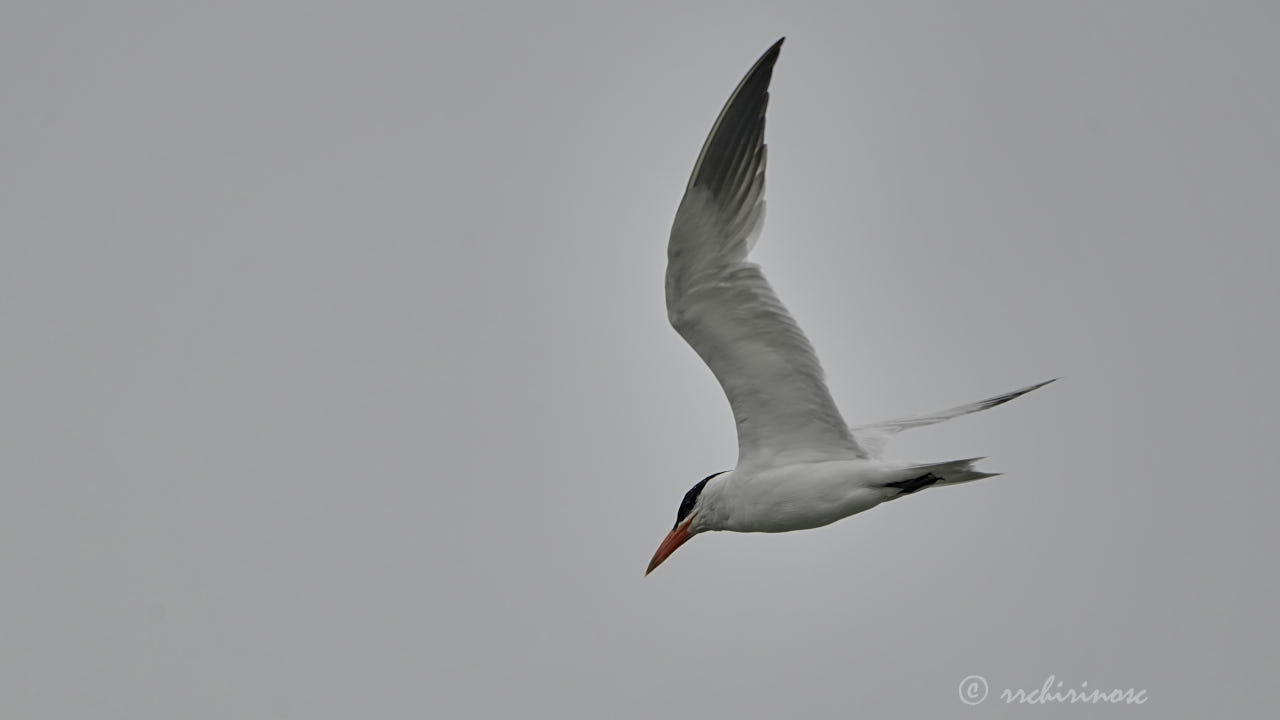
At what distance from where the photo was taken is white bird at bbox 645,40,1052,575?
742 cm

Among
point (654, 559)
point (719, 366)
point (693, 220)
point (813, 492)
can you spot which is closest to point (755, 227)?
point (693, 220)

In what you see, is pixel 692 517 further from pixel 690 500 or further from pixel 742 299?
pixel 742 299

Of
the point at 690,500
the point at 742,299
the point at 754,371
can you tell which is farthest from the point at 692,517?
the point at 742,299

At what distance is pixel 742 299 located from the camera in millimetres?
7551

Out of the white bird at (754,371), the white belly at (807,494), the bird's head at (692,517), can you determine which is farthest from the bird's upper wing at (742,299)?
the bird's head at (692,517)

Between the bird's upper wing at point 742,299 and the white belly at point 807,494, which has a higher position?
the bird's upper wing at point 742,299

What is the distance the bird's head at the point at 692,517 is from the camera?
8.45m

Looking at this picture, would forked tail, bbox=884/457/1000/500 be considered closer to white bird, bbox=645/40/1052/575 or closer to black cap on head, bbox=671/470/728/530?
white bird, bbox=645/40/1052/575

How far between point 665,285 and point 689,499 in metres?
1.64

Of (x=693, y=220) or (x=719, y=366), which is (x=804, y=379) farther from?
(x=693, y=220)

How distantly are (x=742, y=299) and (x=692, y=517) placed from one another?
169 centimetres

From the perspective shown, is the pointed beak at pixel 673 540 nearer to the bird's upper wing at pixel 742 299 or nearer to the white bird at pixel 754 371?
the white bird at pixel 754 371

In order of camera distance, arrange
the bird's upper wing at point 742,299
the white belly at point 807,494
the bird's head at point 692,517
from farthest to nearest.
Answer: the bird's head at point 692,517, the white belly at point 807,494, the bird's upper wing at point 742,299

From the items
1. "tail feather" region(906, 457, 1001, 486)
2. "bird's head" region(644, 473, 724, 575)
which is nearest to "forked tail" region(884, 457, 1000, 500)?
"tail feather" region(906, 457, 1001, 486)
